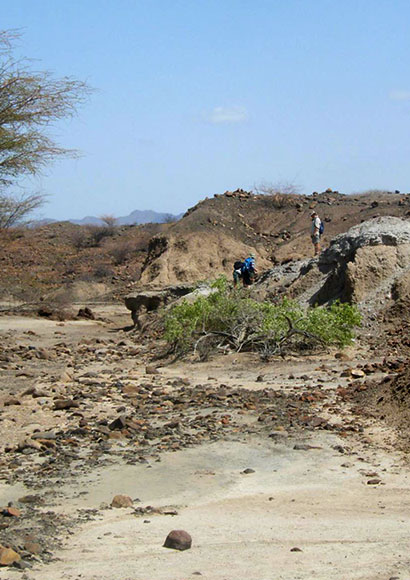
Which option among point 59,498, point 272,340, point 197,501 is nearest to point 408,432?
point 197,501

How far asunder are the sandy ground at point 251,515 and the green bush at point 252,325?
438 cm

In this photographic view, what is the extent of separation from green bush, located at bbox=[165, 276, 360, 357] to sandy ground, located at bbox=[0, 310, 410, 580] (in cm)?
438

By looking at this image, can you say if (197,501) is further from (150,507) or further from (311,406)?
(311,406)

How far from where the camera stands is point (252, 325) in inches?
484

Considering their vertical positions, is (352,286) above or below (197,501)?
above

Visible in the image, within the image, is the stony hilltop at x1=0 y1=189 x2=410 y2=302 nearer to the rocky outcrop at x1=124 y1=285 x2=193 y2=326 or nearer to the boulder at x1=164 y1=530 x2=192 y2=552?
the rocky outcrop at x1=124 y1=285 x2=193 y2=326

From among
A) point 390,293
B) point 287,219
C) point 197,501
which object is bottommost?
point 197,501

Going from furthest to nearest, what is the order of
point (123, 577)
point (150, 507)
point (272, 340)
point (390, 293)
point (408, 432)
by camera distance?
point (390, 293) → point (272, 340) → point (408, 432) → point (150, 507) → point (123, 577)

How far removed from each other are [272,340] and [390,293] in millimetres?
2611

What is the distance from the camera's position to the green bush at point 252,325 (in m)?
11.6

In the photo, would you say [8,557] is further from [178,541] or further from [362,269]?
[362,269]

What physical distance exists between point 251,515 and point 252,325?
23.9ft

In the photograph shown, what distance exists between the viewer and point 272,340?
38.4 ft

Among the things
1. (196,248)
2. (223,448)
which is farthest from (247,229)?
(223,448)
